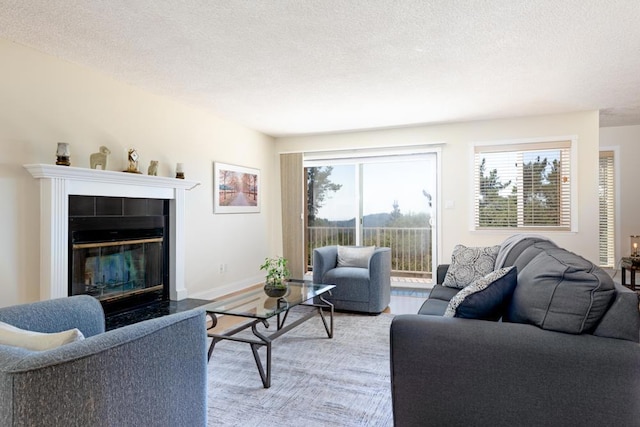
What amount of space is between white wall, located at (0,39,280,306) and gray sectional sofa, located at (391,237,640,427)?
2935 mm

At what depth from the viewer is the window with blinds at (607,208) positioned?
5.56m

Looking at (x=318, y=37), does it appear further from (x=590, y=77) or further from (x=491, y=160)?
(x=491, y=160)

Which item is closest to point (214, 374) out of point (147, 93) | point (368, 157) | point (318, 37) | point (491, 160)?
point (318, 37)

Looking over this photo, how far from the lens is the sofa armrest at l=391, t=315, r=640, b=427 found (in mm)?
1391

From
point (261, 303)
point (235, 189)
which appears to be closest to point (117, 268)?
point (261, 303)

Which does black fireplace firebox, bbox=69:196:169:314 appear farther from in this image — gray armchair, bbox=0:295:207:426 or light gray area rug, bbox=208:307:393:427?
gray armchair, bbox=0:295:207:426

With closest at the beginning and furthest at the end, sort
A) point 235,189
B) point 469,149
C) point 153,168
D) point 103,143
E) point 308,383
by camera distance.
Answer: point 308,383 → point 103,143 → point 153,168 → point 469,149 → point 235,189

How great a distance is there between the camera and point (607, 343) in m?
1.43

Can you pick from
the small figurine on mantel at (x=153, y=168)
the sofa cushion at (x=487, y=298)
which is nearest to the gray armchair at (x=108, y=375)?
the sofa cushion at (x=487, y=298)

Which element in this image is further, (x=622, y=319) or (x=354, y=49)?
(x=354, y=49)

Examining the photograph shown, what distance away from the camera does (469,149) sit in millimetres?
5270

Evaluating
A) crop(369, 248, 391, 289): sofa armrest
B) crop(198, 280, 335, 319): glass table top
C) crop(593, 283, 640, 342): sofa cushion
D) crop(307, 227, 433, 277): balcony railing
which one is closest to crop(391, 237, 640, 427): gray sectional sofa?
crop(593, 283, 640, 342): sofa cushion

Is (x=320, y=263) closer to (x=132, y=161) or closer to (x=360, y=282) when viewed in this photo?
(x=360, y=282)

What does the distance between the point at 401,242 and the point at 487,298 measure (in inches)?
167
